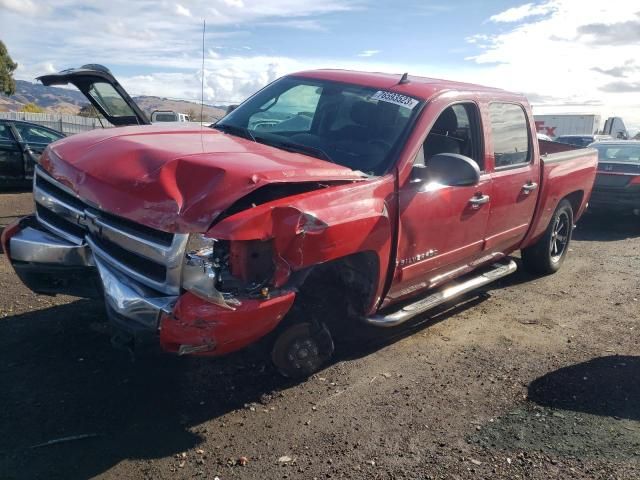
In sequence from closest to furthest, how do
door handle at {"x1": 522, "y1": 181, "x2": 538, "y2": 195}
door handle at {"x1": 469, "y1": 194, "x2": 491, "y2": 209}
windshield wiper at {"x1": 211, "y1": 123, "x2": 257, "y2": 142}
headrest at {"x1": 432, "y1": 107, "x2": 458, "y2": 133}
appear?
windshield wiper at {"x1": 211, "y1": 123, "x2": 257, "y2": 142} → door handle at {"x1": 469, "y1": 194, "x2": 491, "y2": 209} → headrest at {"x1": 432, "y1": 107, "x2": 458, "y2": 133} → door handle at {"x1": 522, "y1": 181, "x2": 538, "y2": 195}

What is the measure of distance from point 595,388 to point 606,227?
22.8ft

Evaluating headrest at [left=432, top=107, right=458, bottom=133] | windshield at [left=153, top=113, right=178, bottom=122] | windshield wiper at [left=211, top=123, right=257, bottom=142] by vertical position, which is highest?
headrest at [left=432, top=107, right=458, bottom=133]

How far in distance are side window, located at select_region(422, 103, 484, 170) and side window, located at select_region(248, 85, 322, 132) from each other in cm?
104

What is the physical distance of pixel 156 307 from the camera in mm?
2889

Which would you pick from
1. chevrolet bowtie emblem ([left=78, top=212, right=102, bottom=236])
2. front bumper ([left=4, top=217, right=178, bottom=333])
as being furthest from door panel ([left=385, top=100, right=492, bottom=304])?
chevrolet bowtie emblem ([left=78, top=212, right=102, bottom=236])

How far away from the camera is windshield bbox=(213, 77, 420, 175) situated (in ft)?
13.3

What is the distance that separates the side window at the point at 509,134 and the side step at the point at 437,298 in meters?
1.02

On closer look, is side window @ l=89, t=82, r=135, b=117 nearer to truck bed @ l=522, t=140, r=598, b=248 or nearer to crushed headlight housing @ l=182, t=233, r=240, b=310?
crushed headlight housing @ l=182, t=233, r=240, b=310

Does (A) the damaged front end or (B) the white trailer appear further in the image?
(B) the white trailer

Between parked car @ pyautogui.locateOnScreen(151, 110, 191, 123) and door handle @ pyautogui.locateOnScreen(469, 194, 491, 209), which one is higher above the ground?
parked car @ pyautogui.locateOnScreen(151, 110, 191, 123)

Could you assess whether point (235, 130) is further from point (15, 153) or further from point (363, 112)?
point (15, 153)

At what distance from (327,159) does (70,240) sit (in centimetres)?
171

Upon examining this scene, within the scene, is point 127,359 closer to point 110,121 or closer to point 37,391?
point 37,391

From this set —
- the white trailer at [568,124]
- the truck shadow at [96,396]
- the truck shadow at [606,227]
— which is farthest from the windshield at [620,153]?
the white trailer at [568,124]
